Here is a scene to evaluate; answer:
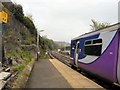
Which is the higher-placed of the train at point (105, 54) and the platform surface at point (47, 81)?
the train at point (105, 54)

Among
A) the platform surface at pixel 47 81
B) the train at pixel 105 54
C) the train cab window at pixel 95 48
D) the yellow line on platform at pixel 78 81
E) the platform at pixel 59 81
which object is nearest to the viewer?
the train at pixel 105 54

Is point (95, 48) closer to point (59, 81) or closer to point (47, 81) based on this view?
point (59, 81)

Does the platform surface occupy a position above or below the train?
below

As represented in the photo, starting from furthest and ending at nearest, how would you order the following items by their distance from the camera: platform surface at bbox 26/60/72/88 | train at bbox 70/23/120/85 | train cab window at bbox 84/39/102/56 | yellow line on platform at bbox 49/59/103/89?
train cab window at bbox 84/39/102/56
platform surface at bbox 26/60/72/88
yellow line on platform at bbox 49/59/103/89
train at bbox 70/23/120/85

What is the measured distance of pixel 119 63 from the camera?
10.5 meters

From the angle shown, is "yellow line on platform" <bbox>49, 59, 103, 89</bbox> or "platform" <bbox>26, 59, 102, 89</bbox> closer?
"yellow line on platform" <bbox>49, 59, 103, 89</bbox>

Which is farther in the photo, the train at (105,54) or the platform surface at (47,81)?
the platform surface at (47,81)

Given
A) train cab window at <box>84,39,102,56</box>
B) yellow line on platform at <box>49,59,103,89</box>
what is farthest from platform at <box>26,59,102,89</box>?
train cab window at <box>84,39,102,56</box>

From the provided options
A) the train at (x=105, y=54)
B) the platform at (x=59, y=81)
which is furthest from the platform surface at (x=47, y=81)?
the train at (x=105, y=54)

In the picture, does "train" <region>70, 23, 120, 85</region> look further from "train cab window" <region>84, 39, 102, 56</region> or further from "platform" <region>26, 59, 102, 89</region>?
"platform" <region>26, 59, 102, 89</region>

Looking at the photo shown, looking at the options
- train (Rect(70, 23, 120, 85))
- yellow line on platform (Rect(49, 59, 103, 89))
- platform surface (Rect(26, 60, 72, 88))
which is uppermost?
train (Rect(70, 23, 120, 85))

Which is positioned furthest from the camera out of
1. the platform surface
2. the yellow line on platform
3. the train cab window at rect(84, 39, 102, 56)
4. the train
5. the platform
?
the train cab window at rect(84, 39, 102, 56)

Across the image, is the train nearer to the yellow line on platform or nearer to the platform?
the yellow line on platform

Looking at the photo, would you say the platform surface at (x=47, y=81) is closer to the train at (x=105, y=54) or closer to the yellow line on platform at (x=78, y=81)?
the yellow line on platform at (x=78, y=81)
